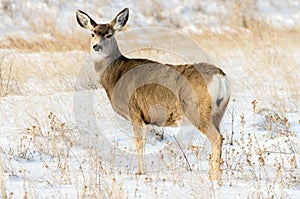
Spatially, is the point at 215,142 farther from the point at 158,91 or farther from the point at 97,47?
the point at 97,47

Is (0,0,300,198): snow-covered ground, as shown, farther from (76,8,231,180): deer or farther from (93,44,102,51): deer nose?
(93,44,102,51): deer nose

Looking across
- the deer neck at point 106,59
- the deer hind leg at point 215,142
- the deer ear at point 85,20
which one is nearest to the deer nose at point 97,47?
the deer neck at point 106,59

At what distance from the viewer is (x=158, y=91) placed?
6238 mm

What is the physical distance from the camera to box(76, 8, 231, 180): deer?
5.80 m

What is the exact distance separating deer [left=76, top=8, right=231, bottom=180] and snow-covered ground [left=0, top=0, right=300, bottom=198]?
0.93 ft

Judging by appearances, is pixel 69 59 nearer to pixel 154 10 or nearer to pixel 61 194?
pixel 61 194

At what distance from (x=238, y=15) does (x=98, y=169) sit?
53.1 feet

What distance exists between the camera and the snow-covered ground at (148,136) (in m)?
5.13

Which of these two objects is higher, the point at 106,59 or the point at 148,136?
the point at 106,59

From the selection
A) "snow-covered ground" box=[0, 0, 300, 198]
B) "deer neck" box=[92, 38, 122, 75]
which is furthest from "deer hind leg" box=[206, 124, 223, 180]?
"deer neck" box=[92, 38, 122, 75]

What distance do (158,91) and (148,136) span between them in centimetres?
122

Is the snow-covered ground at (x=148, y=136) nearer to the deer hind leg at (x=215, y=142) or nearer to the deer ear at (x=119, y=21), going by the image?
the deer hind leg at (x=215, y=142)

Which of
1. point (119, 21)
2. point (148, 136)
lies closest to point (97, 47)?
point (119, 21)

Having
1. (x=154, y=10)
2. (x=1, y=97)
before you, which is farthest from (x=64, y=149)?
(x=154, y=10)
